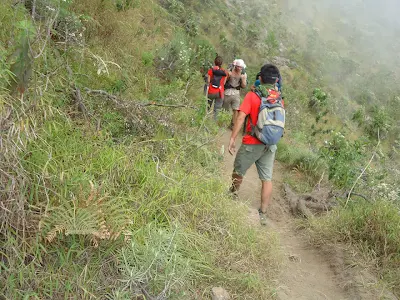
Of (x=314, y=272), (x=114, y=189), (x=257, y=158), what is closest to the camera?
(x=114, y=189)

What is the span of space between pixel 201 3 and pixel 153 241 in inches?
734

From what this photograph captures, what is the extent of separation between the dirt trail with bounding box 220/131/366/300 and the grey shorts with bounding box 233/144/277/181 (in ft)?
1.53

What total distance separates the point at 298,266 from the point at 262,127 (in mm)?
1485

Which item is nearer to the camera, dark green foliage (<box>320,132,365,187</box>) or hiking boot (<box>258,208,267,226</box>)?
hiking boot (<box>258,208,267,226</box>)

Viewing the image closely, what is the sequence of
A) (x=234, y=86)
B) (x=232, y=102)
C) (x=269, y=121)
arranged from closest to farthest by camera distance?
(x=269, y=121)
(x=234, y=86)
(x=232, y=102)

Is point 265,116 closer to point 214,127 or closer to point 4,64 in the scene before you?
point 214,127

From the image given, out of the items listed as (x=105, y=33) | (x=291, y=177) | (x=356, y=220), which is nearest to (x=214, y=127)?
(x=291, y=177)

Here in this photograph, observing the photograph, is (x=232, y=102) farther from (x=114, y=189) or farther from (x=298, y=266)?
(x=114, y=189)

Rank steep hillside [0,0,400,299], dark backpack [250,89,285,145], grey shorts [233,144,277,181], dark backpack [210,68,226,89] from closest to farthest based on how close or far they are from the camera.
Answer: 1. steep hillside [0,0,400,299]
2. dark backpack [250,89,285,145]
3. grey shorts [233,144,277,181]
4. dark backpack [210,68,226,89]

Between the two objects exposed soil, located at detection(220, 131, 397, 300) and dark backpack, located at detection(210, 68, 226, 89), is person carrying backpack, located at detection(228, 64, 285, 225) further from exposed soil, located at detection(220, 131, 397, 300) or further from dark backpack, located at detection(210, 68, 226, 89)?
dark backpack, located at detection(210, 68, 226, 89)

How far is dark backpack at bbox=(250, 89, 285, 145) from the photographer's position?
443 cm

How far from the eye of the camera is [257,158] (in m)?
4.74

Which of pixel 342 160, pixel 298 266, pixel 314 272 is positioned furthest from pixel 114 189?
pixel 342 160

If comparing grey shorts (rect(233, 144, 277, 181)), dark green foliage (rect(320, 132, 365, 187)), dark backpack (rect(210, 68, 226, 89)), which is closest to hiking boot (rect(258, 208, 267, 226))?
grey shorts (rect(233, 144, 277, 181))
